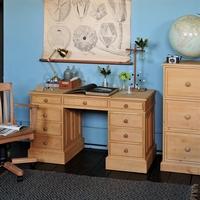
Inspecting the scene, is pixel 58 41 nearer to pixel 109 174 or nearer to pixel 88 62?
pixel 88 62

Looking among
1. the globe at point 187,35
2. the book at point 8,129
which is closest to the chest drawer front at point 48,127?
the book at point 8,129

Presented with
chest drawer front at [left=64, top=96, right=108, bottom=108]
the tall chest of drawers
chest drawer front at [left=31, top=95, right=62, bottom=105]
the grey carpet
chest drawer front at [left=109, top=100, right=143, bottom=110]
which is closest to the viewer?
the grey carpet

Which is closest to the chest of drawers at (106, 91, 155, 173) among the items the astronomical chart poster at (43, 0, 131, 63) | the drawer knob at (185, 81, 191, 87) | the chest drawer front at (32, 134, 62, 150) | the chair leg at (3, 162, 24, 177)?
the drawer knob at (185, 81, 191, 87)

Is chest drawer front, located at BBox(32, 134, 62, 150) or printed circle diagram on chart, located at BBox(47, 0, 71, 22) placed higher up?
printed circle diagram on chart, located at BBox(47, 0, 71, 22)

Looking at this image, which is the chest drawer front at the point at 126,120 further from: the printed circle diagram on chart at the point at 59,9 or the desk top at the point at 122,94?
the printed circle diagram on chart at the point at 59,9

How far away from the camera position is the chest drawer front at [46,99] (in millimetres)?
4750

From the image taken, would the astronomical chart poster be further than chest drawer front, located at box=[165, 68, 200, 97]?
Yes

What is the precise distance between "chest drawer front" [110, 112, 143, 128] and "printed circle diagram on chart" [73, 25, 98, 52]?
3.13ft

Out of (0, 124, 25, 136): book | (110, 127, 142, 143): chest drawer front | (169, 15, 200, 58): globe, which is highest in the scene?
(169, 15, 200, 58): globe

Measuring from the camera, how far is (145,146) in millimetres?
4551

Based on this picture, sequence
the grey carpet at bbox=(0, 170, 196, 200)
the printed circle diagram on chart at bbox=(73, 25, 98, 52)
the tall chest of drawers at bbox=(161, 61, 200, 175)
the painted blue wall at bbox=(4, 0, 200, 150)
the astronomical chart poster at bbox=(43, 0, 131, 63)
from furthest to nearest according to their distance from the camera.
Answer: the printed circle diagram on chart at bbox=(73, 25, 98, 52) < the astronomical chart poster at bbox=(43, 0, 131, 63) < the painted blue wall at bbox=(4, 0, 200, 150) < the tall chest of drawers at bbox=(161, 61, 200, 175) < the grey carpet at bbox=(0, 170, 196, 200)

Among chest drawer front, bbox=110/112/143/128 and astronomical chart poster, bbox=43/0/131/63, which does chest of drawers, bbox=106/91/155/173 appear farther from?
astronomical chart poster, bbox=43/0/131/63

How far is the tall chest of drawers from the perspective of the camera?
4371 millimetres

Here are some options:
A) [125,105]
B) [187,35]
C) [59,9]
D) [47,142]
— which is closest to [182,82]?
[187,35]
